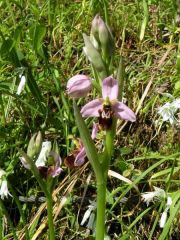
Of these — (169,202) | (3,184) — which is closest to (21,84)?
(3,184)

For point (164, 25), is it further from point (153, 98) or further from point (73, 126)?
point (73, 126)

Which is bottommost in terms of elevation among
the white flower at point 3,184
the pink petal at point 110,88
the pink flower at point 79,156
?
the white flower at point 3,184

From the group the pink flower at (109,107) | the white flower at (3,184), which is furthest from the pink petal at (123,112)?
the white flower at (3,184)

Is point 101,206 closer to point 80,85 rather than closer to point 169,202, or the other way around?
point 80,85

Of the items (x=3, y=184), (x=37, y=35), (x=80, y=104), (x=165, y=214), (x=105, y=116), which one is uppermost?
(x=37, y=35)

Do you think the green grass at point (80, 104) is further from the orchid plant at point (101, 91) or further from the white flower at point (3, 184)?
the orchid plant at point (101, 91)

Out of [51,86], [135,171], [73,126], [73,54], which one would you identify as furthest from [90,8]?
[135,171]

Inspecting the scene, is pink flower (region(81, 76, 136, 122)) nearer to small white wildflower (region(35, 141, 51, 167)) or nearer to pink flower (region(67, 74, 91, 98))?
pink flower (region(67, 74, 91, 98))

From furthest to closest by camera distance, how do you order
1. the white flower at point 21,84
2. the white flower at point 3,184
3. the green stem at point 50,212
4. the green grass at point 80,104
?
the white flower at point 21,84 → the green grass at point 80,104 → the white flower at point 3,184 → the green stem at point 50,212
